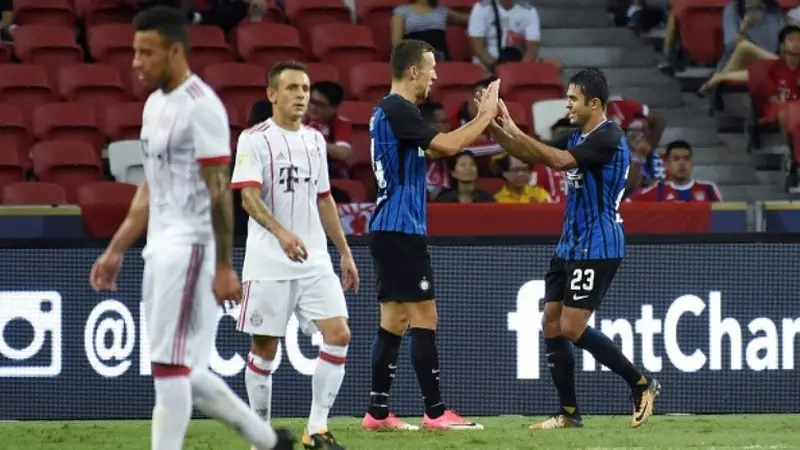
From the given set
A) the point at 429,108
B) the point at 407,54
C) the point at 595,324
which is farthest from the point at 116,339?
the point at 429,108

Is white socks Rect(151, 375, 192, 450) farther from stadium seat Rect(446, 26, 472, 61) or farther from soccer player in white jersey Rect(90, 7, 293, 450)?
→ stadium seat Rect(446, 26, 472, 61)

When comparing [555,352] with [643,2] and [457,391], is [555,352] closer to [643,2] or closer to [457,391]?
[457,391]

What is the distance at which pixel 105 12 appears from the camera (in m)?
17.3

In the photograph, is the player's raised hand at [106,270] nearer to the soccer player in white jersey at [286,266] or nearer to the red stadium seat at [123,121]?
the soccer player in white jersey at [286,266]

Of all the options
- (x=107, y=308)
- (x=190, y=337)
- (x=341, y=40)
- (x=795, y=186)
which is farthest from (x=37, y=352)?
(x=795, y=186)

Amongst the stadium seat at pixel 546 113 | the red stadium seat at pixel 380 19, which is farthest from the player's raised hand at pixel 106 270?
the red stadium seat at pixel 380 19

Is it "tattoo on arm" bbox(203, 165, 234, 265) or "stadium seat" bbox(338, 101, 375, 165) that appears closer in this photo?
"tattoo on arm" bbox(203, 165, 234, 265)

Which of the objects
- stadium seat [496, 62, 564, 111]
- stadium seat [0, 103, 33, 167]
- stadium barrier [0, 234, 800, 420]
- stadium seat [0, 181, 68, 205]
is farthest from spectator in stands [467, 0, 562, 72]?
stadium barrier [0, 234, 800, 420]

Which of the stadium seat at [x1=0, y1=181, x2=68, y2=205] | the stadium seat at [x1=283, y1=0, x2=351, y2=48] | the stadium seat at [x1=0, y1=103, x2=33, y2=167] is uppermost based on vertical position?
the stadium seat at [x1=283, y1=0, x2=351, y2=48]

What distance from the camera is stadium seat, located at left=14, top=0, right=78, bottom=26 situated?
679 inches

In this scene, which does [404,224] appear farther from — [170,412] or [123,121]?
[123,121]

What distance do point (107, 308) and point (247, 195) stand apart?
3184mm

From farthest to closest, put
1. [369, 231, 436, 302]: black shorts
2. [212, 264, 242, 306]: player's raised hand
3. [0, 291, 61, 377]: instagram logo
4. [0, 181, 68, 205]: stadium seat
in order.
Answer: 1. [0, 181, 68, 205]: stadium seat
2. [0, 291, 61, 377]: instagram logo
3. [369, 231, 436, 302]: black shorts
4. [212, 264, 242, 306]: player's raised hand

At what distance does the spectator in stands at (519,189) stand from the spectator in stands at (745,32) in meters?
4.13
